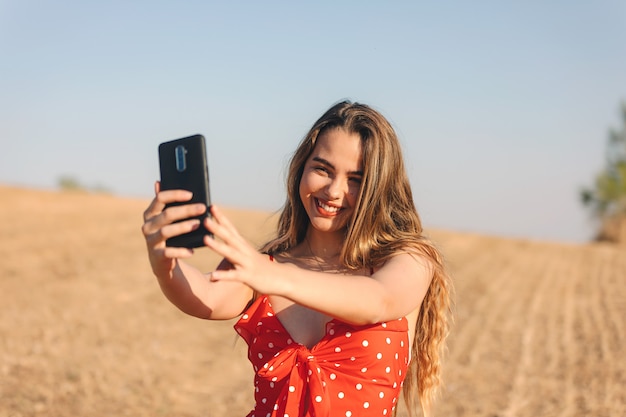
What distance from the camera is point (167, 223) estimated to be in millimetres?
2068

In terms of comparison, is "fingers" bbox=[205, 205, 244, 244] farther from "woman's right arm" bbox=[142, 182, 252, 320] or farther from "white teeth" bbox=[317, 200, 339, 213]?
"white teeth" bbox=[317, 200, 339, 213]

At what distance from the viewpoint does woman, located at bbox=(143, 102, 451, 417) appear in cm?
254

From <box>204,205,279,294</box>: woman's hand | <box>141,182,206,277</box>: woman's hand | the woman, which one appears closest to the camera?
<box>204,205,279,294</box>: woman's hand

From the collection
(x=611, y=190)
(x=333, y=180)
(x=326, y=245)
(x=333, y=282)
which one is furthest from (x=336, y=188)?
(x=611, y=190)

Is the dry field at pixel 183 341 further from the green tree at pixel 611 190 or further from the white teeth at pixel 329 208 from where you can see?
the green tree at pixel 611 190

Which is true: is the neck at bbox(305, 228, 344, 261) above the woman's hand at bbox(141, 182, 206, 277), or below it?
below

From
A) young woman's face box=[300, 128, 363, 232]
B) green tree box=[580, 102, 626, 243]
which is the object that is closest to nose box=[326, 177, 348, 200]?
young woman's face box=[300, 128, 363, 232]

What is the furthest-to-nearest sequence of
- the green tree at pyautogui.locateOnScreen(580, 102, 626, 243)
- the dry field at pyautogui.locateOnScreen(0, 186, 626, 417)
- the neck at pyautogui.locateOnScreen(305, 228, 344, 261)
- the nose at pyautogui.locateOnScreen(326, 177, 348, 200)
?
the green tree at pyautogui.locateOnScreen(580, 102, 626, 243)
the dry field at pyautogui.locateOnScreen(0, 186, 626, 417)
the neck at pyautogui.locateOnScreen(305, 228, 344, 261)
the nose at pyautogui.locateOnScreen(326, 177, 348, 200)

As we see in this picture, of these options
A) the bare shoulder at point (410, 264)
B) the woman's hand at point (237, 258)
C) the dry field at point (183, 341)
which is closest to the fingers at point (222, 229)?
the woman's hand at point (237, 258)

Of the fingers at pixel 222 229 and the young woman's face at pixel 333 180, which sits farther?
the young woman's face at pixel 333 180

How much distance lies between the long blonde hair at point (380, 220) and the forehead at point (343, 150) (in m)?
0.02

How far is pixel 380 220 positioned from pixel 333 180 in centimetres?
22

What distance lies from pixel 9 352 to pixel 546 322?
7.83 metres

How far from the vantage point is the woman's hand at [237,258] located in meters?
1.91
